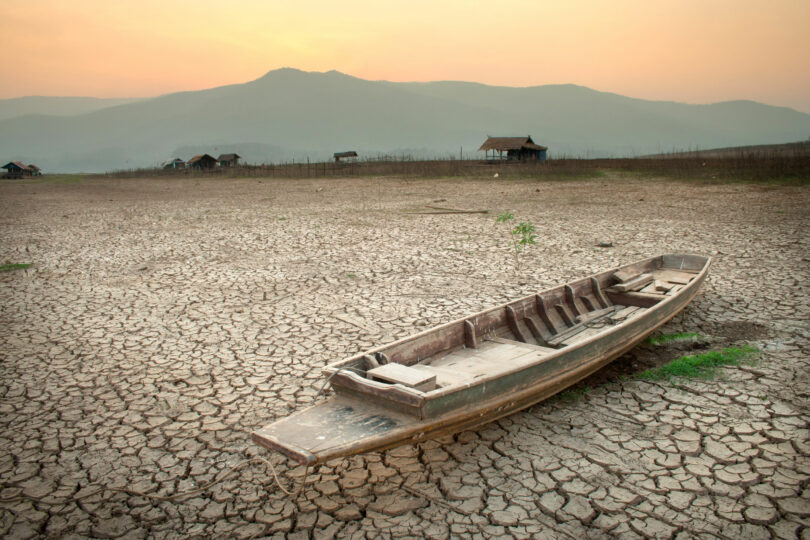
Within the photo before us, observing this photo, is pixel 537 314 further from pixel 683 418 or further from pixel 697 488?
pixel 697 488

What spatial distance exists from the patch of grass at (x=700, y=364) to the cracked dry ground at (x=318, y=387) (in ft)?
0.54

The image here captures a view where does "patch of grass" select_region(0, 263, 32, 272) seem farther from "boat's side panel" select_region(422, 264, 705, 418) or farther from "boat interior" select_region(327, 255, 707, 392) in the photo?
"boat's side panel" select_region(422, 264, 705, 418)

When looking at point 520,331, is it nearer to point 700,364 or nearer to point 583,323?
point 583,323

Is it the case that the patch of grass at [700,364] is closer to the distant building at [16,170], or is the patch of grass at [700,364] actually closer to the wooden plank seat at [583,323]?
the wooden plank seat at [583,323]

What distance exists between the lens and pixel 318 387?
14.8 feet

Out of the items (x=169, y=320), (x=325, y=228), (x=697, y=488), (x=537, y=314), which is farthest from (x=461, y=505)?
(x=325, y=228)

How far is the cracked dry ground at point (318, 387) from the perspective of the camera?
2885 millimetres

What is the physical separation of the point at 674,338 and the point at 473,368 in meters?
2.79

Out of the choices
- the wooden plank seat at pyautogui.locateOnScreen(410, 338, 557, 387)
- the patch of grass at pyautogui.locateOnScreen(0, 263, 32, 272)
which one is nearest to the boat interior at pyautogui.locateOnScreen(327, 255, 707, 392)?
the wooden plank seat at pyautogui.locateOnScreen(410, 338, 557, 387)

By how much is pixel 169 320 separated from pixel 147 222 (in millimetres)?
10158

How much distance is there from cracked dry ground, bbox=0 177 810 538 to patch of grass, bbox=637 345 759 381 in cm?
16

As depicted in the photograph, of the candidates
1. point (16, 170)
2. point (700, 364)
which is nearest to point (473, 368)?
point (700, 364)

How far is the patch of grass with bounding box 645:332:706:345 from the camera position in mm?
5375

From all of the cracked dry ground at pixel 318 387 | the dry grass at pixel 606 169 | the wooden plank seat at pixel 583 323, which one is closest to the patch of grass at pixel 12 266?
the cracked dry ground at pixel 318 387
